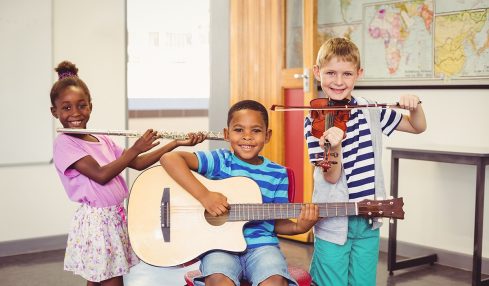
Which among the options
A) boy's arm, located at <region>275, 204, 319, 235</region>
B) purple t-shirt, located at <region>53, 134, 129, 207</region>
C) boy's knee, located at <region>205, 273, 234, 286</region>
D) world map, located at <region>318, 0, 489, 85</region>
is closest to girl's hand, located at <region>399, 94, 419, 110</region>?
boy's arm, located at <region>275, 204, 319, 235</region>

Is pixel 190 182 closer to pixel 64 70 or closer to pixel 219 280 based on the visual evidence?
pixel 219 280

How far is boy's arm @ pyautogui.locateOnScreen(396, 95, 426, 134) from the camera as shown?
7.13 ft

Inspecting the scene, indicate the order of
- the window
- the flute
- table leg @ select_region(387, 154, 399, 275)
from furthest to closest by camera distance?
the window → table leg @ select_region(387, 154, 399, 275) → the flute

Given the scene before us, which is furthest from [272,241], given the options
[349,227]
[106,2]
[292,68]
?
[106,2]

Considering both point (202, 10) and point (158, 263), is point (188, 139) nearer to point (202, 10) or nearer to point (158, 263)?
point (158, 263)

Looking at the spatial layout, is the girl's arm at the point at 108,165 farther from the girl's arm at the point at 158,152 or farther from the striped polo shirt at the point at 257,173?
the striped polo shirt at the point at 257,173

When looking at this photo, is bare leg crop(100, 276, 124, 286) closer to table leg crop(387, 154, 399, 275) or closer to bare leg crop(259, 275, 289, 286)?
bare leg crop(259, 275, 289, 286)

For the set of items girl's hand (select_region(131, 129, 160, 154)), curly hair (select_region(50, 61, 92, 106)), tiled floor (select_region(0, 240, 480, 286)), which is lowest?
tiled floor (select_region(0, 240, 480, 286))

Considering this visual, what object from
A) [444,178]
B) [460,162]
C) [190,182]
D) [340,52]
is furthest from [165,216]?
[444,178]

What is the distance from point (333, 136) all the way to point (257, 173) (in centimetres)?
36

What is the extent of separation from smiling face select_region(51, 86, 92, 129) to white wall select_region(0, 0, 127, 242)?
2.15m

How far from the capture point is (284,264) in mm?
2172

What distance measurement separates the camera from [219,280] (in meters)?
2.09

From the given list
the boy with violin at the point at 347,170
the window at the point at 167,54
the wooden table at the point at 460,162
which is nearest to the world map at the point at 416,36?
the wooden table at the point at 460,162
